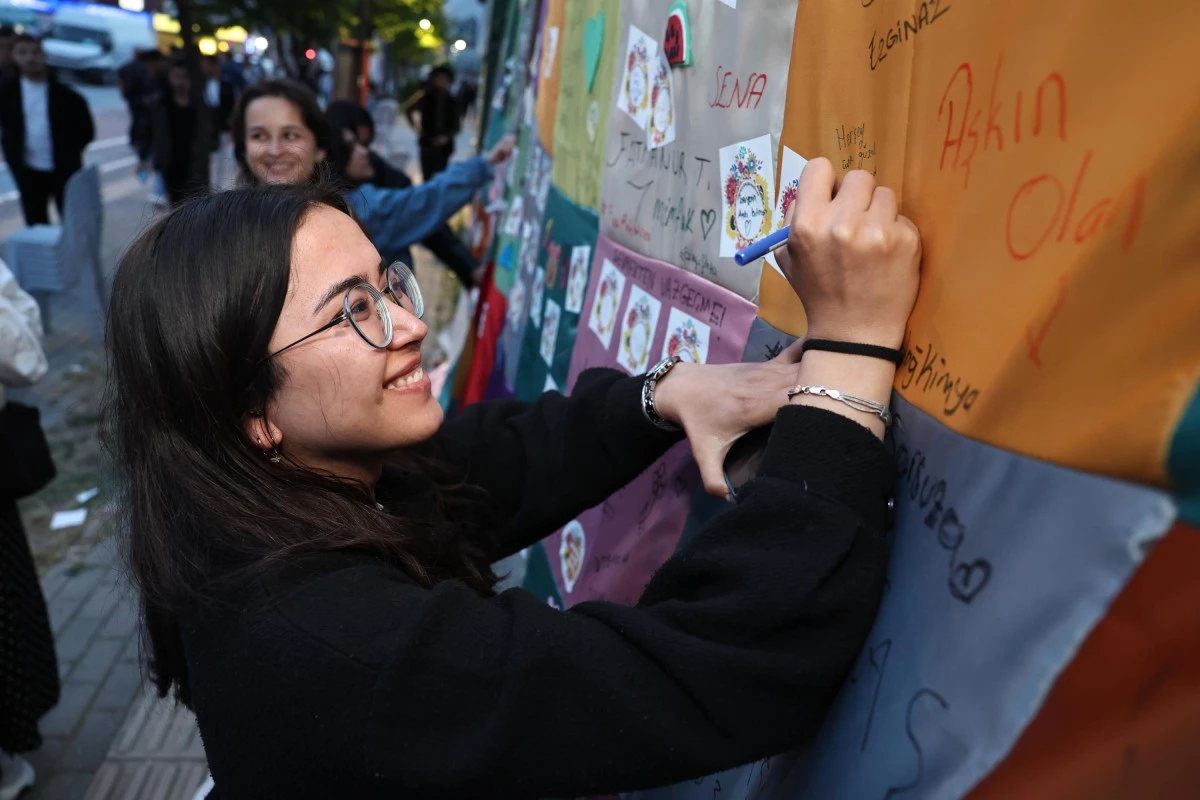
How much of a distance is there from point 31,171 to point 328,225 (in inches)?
307

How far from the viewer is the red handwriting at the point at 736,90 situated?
1.47 metres

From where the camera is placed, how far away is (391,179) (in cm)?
524

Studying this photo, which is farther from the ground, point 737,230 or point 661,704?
point 737,230

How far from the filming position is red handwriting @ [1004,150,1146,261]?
694mm

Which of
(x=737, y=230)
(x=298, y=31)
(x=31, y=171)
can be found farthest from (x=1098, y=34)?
(x=298, y=31)

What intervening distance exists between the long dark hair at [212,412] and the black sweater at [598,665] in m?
0.21

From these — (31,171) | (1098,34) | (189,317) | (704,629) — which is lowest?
(31,171)

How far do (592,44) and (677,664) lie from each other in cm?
214

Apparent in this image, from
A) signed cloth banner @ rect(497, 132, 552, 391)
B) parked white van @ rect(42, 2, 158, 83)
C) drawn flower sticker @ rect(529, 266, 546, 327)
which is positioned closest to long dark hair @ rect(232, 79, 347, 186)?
signed cloth banner @ rect(497, 132, 552, 391)

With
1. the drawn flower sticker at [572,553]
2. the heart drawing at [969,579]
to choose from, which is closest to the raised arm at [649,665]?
the heart drawing at [969,579]

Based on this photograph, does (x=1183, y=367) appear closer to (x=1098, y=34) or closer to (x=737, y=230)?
(x=1098, y=34)

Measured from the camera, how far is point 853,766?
960 mm

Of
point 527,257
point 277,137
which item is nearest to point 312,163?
point 277,137

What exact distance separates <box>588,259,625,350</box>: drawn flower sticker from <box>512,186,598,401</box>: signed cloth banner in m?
0.18
